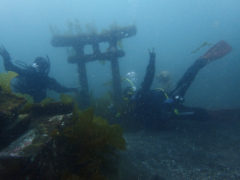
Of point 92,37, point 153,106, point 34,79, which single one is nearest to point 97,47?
point 92,37

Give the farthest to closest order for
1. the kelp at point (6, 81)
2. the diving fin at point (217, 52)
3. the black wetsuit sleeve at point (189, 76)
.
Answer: the diving fin at point (217, 52) < the black wetsuit sleeve at point (189, 76) < the kelp at point (6, 81)

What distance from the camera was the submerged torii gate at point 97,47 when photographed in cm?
1023

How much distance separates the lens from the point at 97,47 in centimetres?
1049

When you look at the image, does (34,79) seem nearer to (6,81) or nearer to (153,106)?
(6,81)

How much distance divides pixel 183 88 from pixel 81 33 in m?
5.52

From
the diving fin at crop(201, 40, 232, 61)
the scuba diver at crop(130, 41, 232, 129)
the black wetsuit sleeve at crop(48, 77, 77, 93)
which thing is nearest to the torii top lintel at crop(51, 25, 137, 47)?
the black wetsuit sleeve at crop(48, 77, 77, 93)

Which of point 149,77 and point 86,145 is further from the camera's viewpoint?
point 149,77

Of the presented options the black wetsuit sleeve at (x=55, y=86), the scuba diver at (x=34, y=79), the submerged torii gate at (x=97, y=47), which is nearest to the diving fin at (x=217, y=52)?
the submerged torii gate at (x=97, y=47)

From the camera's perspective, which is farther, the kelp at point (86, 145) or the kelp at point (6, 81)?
the kelp at point (6, 81)

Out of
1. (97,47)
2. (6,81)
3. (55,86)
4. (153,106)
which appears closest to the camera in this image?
(6,81)

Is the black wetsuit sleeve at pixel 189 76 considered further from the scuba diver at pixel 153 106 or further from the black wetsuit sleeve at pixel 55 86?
the black wetsuit sleeve at pixel 55 86

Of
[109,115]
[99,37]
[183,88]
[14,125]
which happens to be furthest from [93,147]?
[99,37]

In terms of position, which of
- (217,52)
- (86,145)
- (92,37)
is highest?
(92,37)

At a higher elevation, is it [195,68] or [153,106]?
[195,68]
